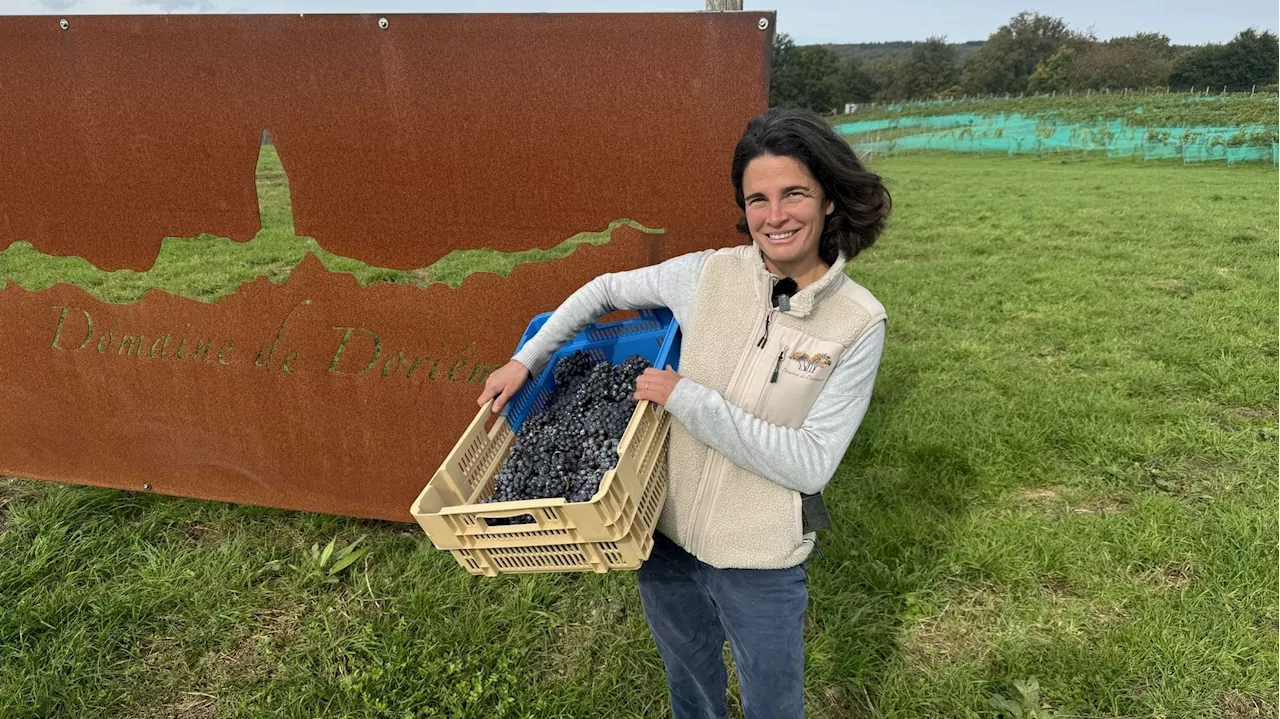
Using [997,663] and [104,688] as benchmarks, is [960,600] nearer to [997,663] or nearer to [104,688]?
[997,663]

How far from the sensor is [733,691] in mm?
2502

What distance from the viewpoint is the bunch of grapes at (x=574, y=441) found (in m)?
1.59

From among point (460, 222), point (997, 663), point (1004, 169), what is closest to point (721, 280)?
point (460, 222)

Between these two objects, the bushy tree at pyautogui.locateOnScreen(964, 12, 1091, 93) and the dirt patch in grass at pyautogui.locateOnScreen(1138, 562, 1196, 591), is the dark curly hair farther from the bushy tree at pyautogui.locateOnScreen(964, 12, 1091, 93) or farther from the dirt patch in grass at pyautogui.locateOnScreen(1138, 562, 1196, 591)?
the bushy tree at pyautogui.locateOnScreen(964, 12, 1091, 93)

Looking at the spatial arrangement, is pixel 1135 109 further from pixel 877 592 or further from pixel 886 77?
pixel 886 77

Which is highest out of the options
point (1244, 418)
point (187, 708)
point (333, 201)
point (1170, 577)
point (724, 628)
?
point (333, 201)

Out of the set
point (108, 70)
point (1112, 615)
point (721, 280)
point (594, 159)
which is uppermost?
point (108, 70)

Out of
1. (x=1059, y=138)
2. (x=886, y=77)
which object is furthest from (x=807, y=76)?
(x=1059, y=138)

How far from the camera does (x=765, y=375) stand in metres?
1.61

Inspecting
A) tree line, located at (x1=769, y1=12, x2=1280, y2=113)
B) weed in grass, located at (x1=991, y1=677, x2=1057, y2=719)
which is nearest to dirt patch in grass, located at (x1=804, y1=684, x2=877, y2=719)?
weed in grass, located at (x1=991, y1=677, x2=1057, y2=719)

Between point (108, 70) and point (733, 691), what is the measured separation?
10.7 feet

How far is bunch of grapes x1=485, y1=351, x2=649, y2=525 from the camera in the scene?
62.5 inches

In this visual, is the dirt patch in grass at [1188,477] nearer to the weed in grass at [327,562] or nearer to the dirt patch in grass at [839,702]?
the dirt patch in grass at [839,702]

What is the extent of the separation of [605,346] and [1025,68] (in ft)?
262
